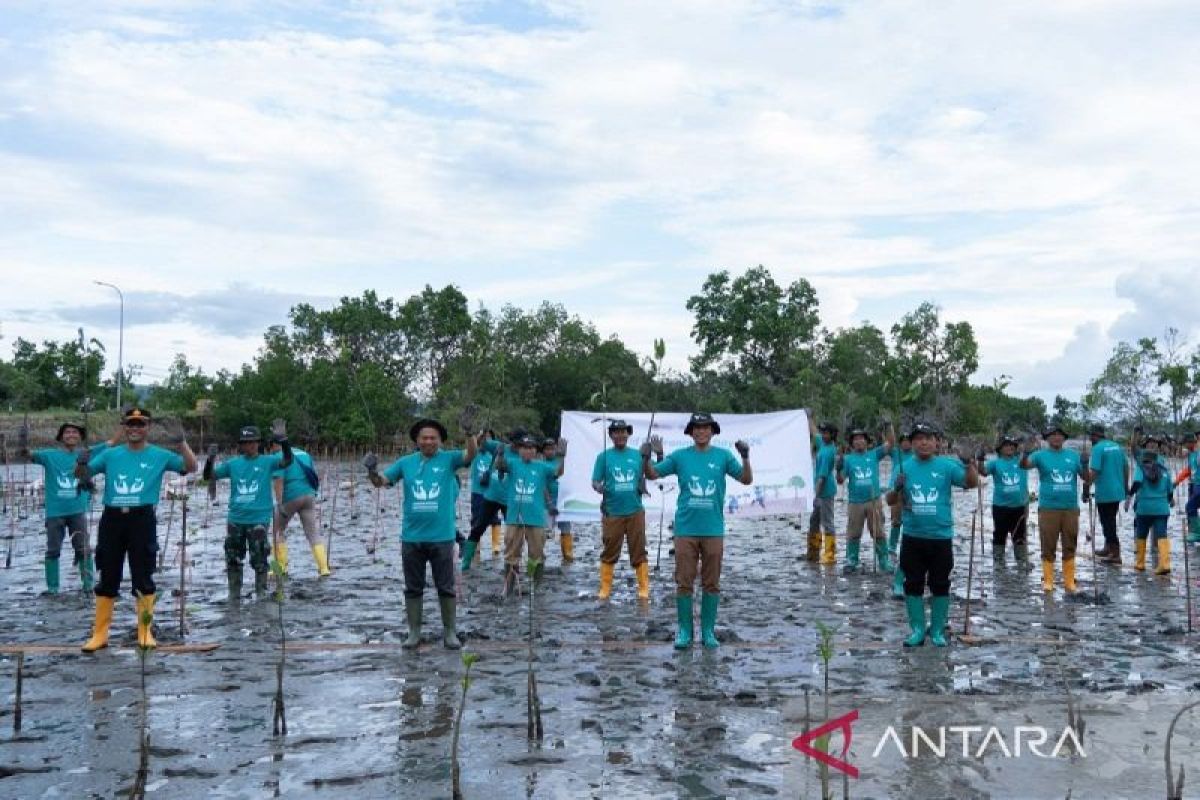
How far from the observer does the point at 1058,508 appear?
45.4 feet

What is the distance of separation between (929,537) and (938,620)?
0.79 meters

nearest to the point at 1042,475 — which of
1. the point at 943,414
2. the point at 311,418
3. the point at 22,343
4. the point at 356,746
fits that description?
the point at 356,746

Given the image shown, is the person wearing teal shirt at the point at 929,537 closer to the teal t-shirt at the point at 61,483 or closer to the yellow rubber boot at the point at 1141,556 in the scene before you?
the yellow rubber boot at the point at 1141,556

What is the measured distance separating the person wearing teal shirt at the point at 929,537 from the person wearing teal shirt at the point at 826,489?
5.71 m

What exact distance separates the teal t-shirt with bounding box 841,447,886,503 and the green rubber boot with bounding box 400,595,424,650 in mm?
7287

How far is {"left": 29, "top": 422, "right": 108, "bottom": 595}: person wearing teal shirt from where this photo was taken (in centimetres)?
1341

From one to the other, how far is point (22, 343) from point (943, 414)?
212ft

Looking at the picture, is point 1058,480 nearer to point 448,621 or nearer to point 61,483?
point 448,621

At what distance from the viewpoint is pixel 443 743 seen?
24.1ft

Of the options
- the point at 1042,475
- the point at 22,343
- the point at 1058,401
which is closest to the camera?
the point at 1042,475

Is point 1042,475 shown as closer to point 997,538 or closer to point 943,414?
point 997,538

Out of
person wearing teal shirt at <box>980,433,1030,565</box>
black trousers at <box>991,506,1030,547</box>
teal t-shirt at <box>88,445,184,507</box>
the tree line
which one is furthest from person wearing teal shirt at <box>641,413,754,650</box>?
the tree line

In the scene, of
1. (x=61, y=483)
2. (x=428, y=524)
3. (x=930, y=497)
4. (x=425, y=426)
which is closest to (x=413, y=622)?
(x=428, y=524)

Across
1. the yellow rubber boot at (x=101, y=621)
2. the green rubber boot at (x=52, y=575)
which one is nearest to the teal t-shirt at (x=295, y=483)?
the green rubber boot at (x=52, y=575)
